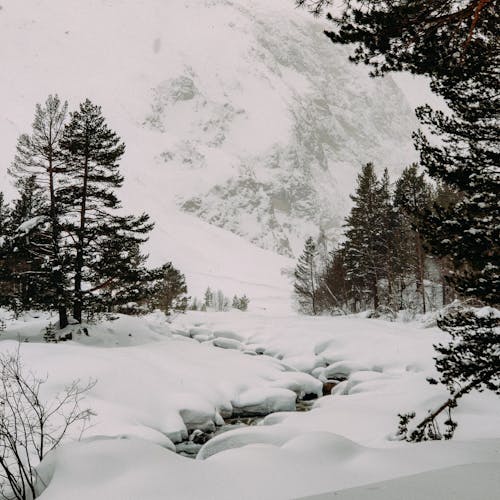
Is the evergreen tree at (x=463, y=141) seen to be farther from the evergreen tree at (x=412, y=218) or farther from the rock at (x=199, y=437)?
the evergreen tree at (x=412, y=218)

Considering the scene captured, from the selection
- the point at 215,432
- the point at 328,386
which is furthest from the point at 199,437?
the point at 328,386

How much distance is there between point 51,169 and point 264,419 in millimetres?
13199

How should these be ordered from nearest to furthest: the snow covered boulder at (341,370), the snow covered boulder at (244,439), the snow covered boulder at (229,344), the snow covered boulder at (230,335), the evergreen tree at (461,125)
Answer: the evergreen tree at (461,125), the snow covered boulder at (244,439), the snow covered boulder at (341,370), the snow covered boulder at (229,344), the snow covered boulder at (230,335)

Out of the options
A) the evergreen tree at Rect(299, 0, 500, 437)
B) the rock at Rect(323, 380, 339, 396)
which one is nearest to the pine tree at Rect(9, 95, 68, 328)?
the rock at Rect(323, 380, 339, 396)

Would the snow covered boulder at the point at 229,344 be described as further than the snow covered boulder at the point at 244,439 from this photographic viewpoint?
Yes

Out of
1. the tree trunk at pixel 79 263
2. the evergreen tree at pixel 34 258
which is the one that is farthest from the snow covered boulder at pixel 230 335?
the evergreen tree at pixel 34 258

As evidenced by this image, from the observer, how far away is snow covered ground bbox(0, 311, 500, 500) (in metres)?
3.96

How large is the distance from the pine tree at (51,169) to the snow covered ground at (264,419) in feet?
7.73

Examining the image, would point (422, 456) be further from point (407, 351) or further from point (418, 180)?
point (418, 180)

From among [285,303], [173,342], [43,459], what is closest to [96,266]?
[173,342]

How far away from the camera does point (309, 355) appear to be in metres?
20.8

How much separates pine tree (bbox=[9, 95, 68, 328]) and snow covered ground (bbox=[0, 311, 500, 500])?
7.73 feet

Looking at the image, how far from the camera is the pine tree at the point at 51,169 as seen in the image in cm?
1678

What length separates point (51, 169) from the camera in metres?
17.4
